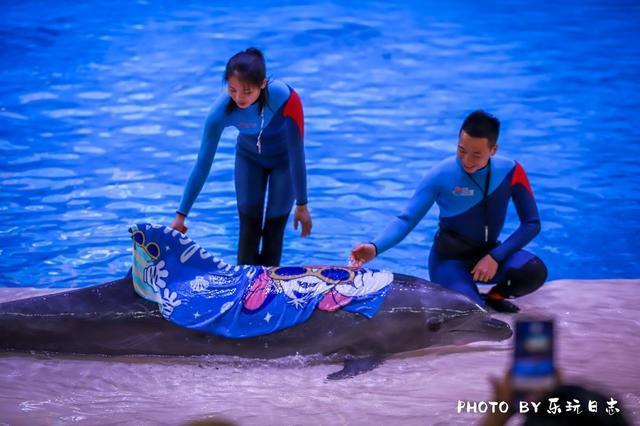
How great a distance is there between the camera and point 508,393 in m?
1.94

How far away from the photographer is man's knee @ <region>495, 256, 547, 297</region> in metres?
4.87

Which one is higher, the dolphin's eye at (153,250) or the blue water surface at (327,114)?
the blue water surface at (327,114)

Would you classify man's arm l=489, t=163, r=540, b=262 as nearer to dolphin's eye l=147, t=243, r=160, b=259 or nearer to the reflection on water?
the reflection on water

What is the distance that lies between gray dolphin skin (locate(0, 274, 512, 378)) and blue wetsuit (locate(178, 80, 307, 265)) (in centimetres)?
87

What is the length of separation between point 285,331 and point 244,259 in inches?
45.2

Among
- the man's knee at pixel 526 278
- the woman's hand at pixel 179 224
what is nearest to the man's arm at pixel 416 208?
the man's knee at pixel 526 278

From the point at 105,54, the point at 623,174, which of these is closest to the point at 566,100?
the point at 623,174

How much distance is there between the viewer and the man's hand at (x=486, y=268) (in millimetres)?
4836

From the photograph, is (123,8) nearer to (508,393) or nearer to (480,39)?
(480,39)

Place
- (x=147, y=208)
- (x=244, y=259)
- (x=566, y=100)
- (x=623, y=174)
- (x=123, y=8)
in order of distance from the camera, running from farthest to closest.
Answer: (x=123, y=8), (x=566, y=100), (x=623, y=174), (x=147, y=208), (x=244, y=259)

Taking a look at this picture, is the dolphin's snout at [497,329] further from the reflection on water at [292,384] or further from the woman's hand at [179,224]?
the woman's hand at [179,224]

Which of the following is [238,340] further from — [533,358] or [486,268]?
[533,358]

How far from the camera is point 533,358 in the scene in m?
1.93

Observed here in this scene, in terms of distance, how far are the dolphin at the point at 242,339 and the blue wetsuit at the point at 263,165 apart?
0.87 m
